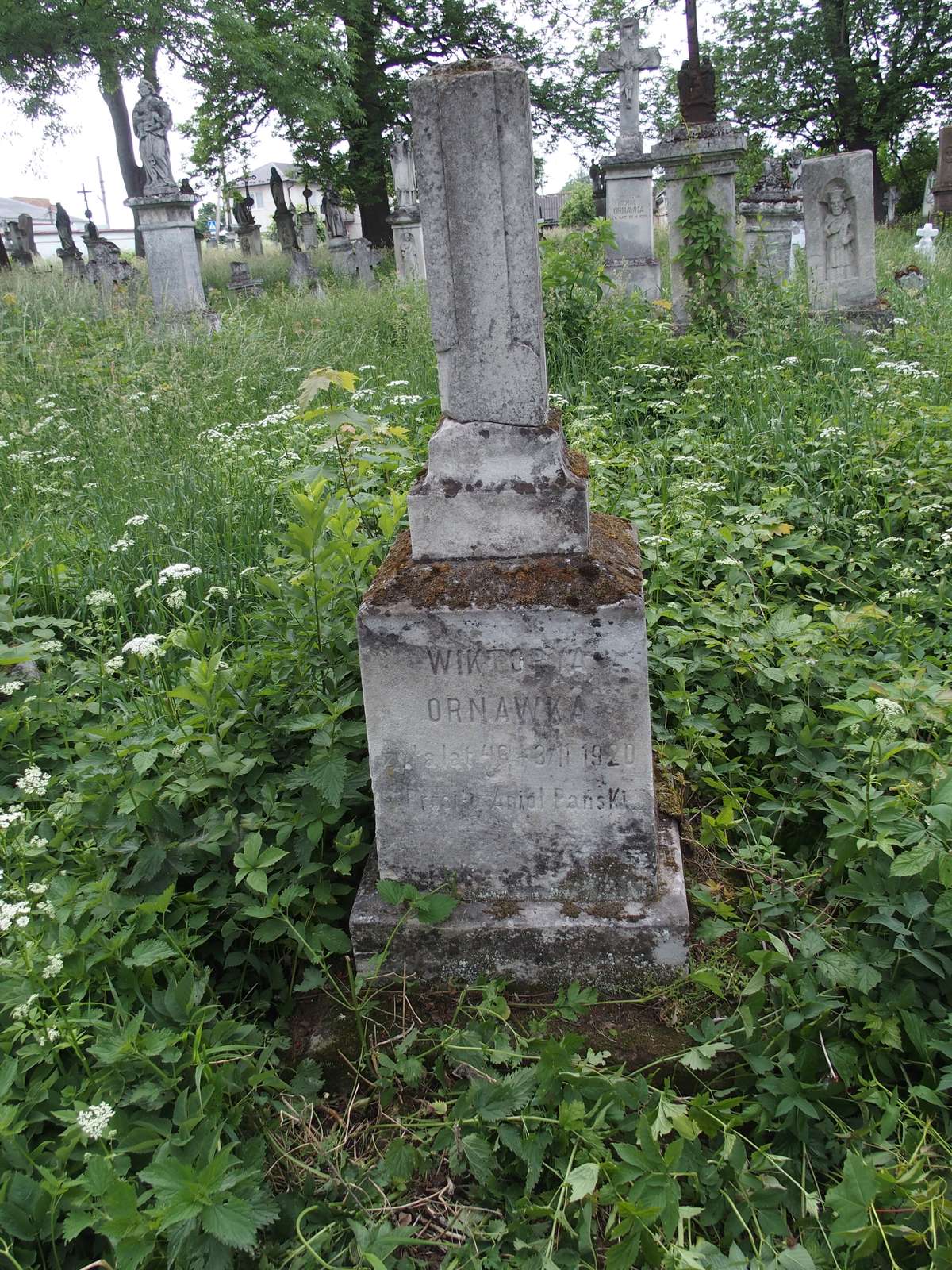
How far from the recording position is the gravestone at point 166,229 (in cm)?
1080

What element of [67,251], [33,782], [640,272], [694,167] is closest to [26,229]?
[67,251]

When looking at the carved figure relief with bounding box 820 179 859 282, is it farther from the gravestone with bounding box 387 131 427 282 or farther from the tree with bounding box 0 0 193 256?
the tree with bounding box 0 0 193 256

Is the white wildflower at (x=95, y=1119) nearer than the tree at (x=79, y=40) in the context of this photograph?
Yes

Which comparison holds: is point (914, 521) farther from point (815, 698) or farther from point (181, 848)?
point (181, 848)

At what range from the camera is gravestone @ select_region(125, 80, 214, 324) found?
10797 mm

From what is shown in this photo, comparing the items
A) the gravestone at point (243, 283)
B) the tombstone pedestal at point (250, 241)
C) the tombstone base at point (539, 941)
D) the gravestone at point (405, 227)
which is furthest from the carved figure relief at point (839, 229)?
the tombstone pedestal at point (250, 241)

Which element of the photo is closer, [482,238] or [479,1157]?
[479,1157]

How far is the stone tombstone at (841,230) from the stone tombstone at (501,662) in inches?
277

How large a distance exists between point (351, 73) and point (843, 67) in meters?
15.1

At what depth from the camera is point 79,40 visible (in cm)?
1568

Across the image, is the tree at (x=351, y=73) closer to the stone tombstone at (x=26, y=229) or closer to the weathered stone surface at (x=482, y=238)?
the stone tombstone at (x=26, y=229)

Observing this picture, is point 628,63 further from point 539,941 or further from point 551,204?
point 551,204

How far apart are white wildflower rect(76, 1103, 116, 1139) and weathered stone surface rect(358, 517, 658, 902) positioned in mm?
863

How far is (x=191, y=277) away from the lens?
11.0 metres
